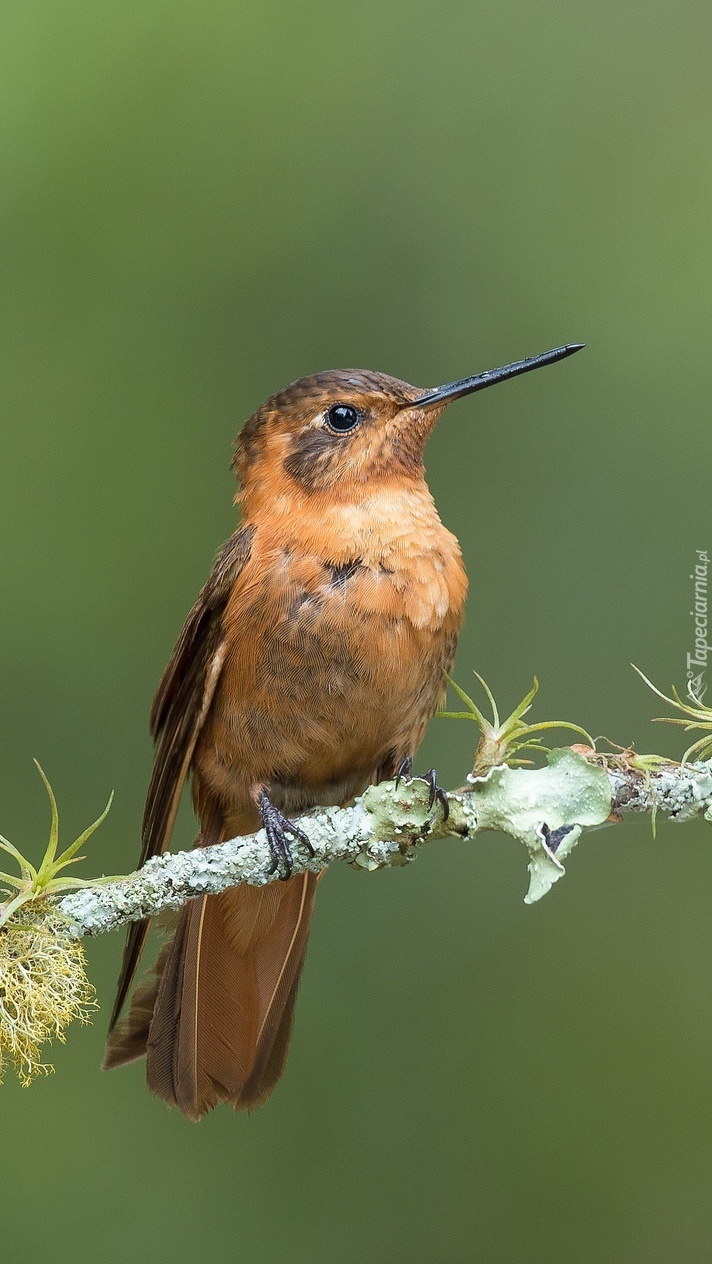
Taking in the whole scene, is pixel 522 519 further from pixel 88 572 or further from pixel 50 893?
pixel 50 893

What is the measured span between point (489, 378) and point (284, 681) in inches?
31.8

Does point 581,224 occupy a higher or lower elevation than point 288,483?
higher

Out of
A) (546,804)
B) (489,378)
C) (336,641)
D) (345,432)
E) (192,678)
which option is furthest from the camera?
(345,432)

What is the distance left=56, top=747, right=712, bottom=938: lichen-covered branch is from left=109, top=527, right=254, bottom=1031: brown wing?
23.7 inches

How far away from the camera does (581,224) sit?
5027 millimetres

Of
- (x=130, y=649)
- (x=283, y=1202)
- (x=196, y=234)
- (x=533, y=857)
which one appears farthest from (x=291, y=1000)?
(x=196, y=234)

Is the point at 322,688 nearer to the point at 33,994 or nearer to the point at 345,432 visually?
the point at 345,432

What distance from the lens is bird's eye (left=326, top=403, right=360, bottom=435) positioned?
11.2 feet

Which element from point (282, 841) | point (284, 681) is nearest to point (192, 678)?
point (284, 681)

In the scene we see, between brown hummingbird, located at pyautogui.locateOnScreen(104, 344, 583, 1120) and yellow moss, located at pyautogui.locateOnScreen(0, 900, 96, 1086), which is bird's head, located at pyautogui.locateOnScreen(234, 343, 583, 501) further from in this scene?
yellow moss, located at pyautogui.locateOnScreen(0, 900, 96, 1086)

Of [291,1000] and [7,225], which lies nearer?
[291,1000]

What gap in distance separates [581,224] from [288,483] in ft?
7.22

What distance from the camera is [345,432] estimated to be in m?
3.40

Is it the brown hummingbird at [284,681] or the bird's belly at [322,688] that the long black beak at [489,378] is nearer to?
the brown hummingbird at [284,681]
